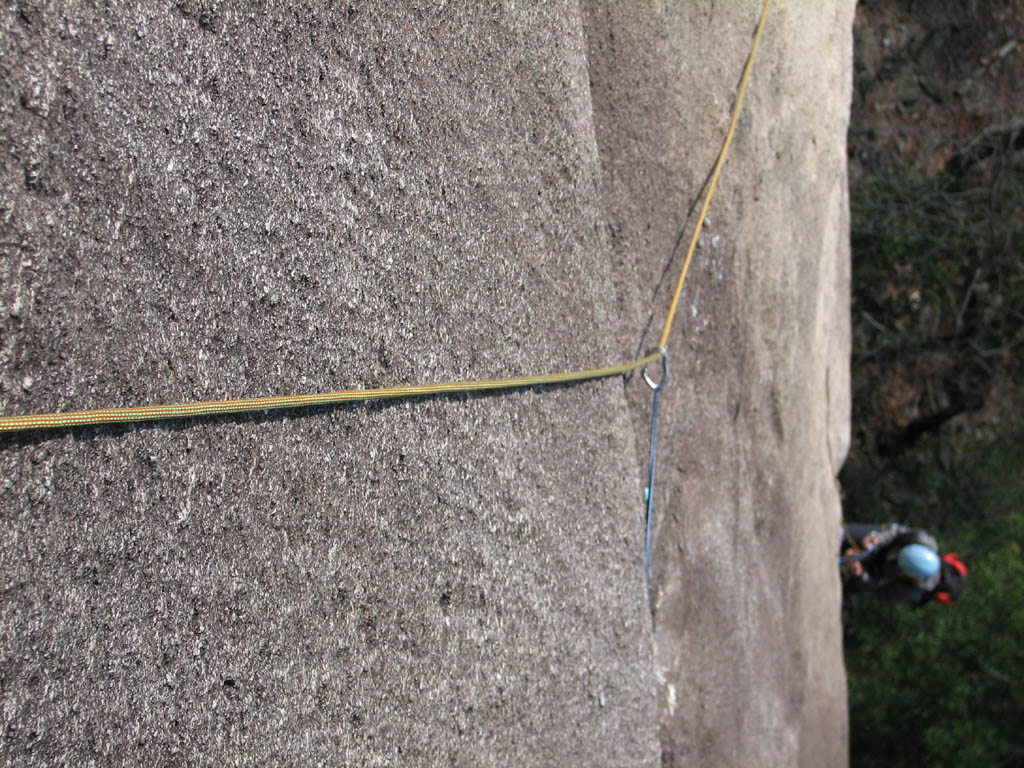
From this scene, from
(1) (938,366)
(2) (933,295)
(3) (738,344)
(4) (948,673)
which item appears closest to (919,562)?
(4) (948,673)

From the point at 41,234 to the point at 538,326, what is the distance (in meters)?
0.95

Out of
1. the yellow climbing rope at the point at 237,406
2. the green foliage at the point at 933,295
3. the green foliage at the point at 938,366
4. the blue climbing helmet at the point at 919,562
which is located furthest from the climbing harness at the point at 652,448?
the green foliage at the point at 933,295

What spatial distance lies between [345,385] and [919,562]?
5037 mm

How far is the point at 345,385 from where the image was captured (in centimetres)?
130

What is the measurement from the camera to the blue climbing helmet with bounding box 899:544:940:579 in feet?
17.8

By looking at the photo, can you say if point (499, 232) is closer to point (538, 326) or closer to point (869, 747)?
point (538, 326)

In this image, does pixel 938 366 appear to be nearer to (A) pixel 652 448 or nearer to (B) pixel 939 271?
(B) pixel 939 271

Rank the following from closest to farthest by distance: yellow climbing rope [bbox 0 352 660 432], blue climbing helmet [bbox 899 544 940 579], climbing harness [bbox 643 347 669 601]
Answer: yellow climbing rope [bbox 0 352 660 432] < climbing harness [bbox 643 347 669 601] < blue climbing helmet [bbox 899 544 940 579]

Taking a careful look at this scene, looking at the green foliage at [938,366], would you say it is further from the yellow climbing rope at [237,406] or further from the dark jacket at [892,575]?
the yellow climbing rope at [237,406]

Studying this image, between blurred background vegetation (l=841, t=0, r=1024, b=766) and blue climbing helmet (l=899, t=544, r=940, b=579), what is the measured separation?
1452 mm

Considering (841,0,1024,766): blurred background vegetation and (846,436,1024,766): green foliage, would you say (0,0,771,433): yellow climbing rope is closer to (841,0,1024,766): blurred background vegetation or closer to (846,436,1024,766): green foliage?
(846,436,1024,766): green foliage

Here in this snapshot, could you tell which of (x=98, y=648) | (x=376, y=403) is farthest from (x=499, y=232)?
(x=98, y=648)

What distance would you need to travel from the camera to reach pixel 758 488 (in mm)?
2924

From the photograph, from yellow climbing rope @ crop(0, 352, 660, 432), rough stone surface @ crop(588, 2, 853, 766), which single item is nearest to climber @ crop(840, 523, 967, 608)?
rough stone surface @ crop(588, 2, 853, 766)
